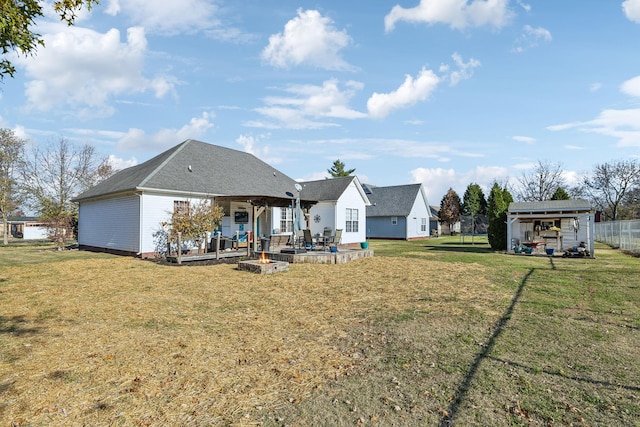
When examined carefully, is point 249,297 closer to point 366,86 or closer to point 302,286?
point 302,286

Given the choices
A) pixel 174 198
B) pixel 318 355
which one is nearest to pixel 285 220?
pixel 174 198

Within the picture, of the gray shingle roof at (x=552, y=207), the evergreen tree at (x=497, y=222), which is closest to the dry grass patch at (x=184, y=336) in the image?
the gray shingle roof at (x=552, y=207)

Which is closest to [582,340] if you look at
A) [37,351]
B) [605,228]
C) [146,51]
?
[37,351]

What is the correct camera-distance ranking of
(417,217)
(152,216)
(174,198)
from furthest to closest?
(417,217)
(174,198)
(152,216)

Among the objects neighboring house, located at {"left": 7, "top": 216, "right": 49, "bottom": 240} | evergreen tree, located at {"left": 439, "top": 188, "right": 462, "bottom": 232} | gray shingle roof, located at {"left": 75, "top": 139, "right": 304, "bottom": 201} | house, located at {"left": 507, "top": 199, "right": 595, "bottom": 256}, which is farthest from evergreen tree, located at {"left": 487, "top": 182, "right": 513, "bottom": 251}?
neighboring house, located at {"left": 7, "top": 216, "right": 49, "bottom": 240}

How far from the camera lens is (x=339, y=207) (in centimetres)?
2536

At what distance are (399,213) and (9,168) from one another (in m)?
37.8

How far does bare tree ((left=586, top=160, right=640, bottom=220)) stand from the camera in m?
47.6

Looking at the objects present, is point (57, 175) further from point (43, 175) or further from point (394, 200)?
point (394, 200)

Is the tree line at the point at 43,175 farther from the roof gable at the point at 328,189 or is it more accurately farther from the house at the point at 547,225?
the house at the point at 547,225

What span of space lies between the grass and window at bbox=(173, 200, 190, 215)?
7782 mm

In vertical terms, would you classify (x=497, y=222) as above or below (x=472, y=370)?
above

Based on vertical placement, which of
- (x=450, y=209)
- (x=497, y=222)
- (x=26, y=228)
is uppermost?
(x=450, y=209)

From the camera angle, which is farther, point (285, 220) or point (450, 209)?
point (450, 209)
